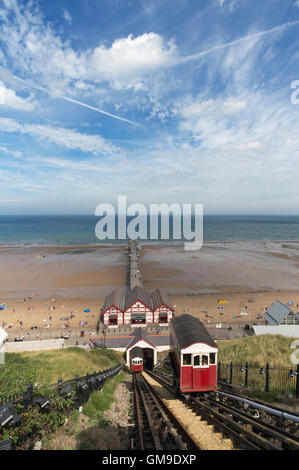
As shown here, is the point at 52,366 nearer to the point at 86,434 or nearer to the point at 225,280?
the point at 86,434

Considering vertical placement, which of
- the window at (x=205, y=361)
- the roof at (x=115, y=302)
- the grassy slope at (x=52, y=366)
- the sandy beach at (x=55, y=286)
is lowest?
the sandy beach at (x=55, y=286)

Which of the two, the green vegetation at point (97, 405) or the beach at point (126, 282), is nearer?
the green vegetation at point (97, 405)

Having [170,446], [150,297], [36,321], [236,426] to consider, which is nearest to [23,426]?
[170,446]

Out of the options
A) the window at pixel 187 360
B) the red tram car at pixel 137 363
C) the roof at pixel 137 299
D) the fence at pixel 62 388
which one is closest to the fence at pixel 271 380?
the window at pixel 187 360

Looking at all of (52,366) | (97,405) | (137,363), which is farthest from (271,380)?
(52,366)

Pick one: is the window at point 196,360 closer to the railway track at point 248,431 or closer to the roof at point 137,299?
the railway track at point 248,431

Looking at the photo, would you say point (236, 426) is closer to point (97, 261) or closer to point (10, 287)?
point (10, 287)

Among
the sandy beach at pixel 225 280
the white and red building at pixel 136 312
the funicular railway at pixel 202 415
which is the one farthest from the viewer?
the sandy beach at pixel 225 280

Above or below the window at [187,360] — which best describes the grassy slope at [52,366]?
below
